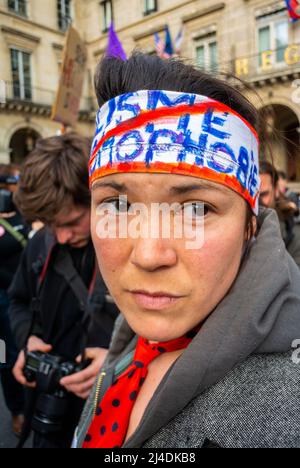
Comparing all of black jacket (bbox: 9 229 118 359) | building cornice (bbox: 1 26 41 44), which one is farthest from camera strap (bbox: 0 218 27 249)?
building cornice (bbox: 1 26 41 44)

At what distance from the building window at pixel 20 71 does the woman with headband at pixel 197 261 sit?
70 centimetres

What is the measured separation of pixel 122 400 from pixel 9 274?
2.35 metres

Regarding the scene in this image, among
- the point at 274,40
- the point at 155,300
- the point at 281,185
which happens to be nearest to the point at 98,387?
the point at 155,300

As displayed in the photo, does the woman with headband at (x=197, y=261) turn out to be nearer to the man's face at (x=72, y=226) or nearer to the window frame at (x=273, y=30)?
the window frame at (x=273, y=30)

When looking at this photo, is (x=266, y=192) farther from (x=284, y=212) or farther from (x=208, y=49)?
(x=208, y=49)

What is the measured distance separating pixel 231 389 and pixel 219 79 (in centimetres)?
70

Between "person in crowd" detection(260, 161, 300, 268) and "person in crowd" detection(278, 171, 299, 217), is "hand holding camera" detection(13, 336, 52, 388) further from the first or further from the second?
"person in crowd" detection(278, 171, 299, 217)

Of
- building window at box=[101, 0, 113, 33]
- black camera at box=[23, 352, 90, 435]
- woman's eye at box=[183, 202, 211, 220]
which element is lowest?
black camera at box=[23, 352, 90, 435]

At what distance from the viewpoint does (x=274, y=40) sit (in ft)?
3.84

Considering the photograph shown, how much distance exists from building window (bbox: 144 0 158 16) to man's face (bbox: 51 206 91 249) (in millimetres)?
926

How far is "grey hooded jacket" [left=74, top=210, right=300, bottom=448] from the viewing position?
0.58m

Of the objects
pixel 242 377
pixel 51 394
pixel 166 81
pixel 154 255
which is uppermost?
pixel 166 81

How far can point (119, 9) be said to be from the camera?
149cm

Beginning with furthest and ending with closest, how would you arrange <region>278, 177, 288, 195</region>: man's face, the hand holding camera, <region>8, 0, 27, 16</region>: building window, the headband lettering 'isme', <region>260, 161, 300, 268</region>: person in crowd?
<region>278, 177, 288, 195</region>: man's face → <region>260, 161, 300, 268</region>: person in crowd → the hand holding camera → <region>8, 0, 27, 16</region>: building window → the headband lettering 'isme'
